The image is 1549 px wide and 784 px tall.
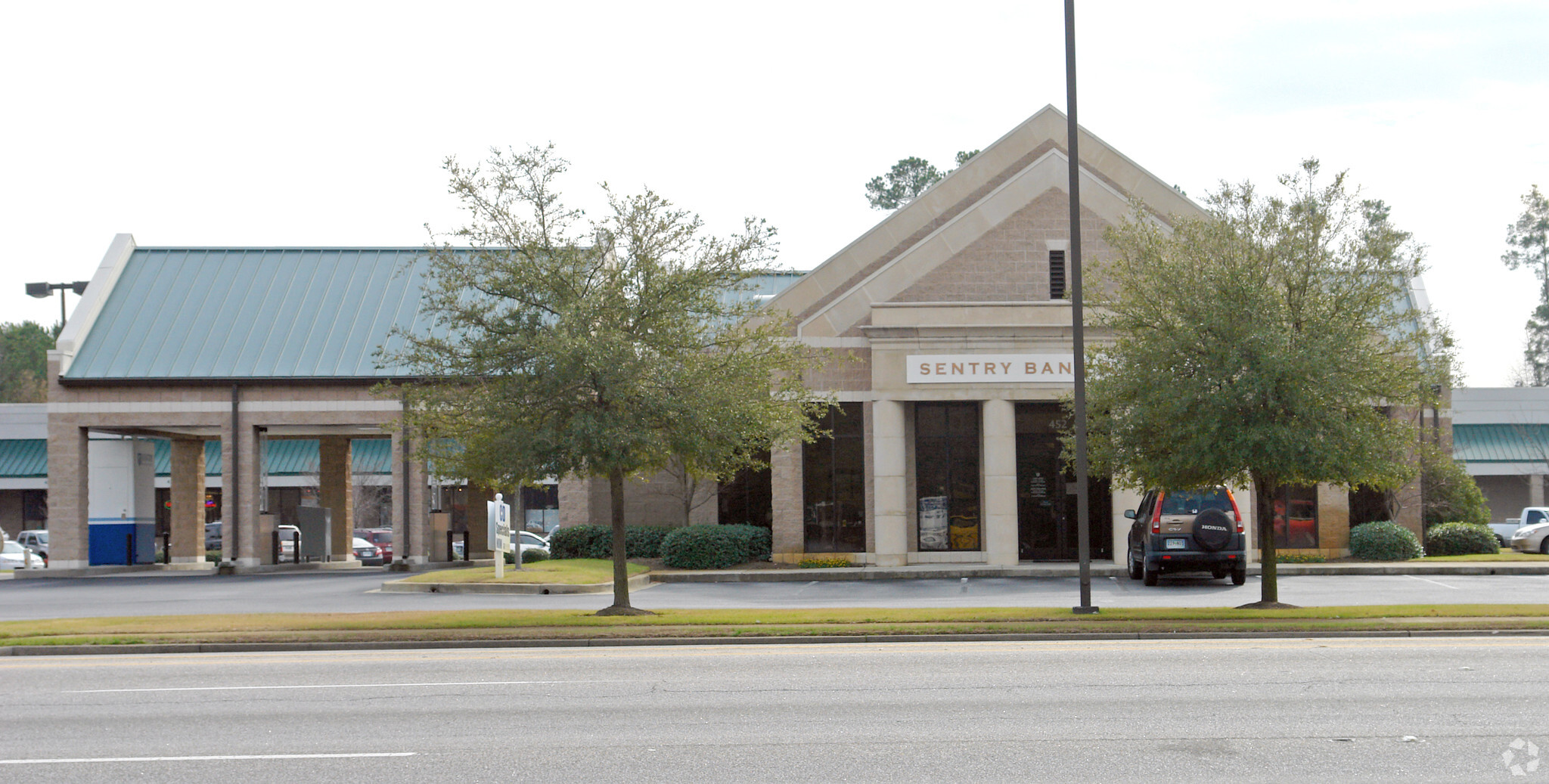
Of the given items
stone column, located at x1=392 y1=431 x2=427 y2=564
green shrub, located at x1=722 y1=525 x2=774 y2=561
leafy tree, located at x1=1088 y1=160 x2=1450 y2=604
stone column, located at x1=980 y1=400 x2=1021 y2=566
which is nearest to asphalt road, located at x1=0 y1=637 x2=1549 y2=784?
leafy tree, located at x1=1088 y1=160 x2=1450 y2=604

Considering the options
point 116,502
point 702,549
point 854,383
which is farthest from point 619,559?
point 116,502

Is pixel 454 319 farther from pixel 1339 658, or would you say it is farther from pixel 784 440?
pixel 1339 658

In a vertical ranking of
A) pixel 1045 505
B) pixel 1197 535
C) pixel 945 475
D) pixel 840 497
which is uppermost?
pixel 945 475

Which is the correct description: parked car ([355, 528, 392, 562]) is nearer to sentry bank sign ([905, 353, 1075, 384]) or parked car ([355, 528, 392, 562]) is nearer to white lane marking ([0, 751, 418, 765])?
sentry bank sign ([905, 353, 1075, 384])

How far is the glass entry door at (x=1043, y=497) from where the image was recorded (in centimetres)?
2986

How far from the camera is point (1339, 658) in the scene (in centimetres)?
1318

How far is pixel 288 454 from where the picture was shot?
5188 cm

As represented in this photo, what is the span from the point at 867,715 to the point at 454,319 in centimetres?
991

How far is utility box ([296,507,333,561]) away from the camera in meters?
36.3

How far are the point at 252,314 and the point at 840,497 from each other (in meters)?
17.6

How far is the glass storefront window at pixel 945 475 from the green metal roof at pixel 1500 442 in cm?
2833

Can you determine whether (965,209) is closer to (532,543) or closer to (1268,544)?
(1268,544)

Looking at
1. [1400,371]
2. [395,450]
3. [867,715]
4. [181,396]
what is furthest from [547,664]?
[181,396]

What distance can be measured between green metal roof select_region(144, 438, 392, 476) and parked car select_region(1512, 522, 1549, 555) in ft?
128
